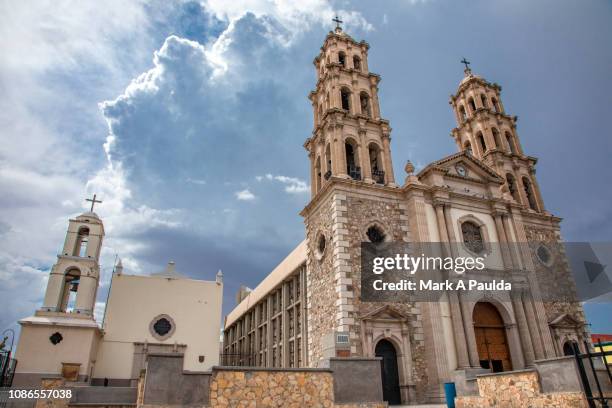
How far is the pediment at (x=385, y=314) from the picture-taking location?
17016mm

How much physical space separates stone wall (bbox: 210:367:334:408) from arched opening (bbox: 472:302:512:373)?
1186 cm

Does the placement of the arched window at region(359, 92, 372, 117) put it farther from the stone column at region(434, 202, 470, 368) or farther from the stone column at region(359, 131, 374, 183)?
the stone column at region(434, 202, 470, 368)

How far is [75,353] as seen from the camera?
21219mm

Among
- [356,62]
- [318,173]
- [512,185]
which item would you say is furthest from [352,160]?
[512,185]

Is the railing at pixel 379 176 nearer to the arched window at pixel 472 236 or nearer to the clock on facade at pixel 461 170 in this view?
the clock on facade at pixel 461 170

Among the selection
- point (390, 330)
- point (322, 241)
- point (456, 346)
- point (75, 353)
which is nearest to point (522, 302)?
point (456, 346)

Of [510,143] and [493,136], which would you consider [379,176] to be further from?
[510,143]

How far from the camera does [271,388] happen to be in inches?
370

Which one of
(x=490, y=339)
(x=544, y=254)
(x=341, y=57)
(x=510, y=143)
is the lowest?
(x=490, y=339)

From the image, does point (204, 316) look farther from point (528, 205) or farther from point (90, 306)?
point (528, 205)

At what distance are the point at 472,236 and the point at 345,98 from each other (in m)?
10.9

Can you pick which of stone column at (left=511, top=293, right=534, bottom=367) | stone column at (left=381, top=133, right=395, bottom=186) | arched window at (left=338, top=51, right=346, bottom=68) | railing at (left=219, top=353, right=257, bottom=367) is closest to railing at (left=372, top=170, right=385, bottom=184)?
stone column at (left=381, top=133, right=395, bottom=186)

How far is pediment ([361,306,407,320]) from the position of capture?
1702 centimetres

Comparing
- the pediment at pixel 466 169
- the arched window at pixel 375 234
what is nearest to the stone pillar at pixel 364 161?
the arched window at pixel 375 234
